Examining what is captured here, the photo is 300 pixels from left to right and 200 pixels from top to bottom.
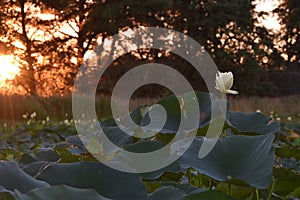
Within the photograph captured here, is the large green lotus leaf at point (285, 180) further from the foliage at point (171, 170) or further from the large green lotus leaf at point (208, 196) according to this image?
the large green lotus leaf at point (208, 196)

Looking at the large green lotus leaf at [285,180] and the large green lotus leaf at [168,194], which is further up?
the large green lotus leaf at [168,194]

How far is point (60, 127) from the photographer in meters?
6.45

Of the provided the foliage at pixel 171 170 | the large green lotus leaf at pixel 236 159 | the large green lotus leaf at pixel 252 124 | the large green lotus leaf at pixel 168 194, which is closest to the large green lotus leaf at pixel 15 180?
the foliage at pixel 171 170

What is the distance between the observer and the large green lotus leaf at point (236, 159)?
2.46 feet

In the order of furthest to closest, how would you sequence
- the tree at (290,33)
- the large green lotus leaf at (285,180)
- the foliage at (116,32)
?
the tree at (290,33) < the foliage at (116,32) < the large green lotus leaf at (285,180)

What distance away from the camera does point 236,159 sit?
2.60ft

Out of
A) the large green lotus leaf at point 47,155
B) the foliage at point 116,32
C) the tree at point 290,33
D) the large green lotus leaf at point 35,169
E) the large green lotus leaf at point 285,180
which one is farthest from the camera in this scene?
the tree at point 290,33

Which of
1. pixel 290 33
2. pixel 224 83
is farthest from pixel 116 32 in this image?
pixel 224 83

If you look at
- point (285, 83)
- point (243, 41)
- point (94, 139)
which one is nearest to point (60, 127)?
point (94, 139)

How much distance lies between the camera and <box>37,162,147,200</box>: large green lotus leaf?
661 mm

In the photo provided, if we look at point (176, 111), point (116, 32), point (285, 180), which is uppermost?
point (116, 32)

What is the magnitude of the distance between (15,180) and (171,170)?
30cm

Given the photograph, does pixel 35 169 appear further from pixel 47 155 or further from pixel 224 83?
pixel 224 83

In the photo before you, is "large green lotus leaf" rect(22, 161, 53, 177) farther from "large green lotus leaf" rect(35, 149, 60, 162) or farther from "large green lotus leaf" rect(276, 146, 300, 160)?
"large green lotus leaf" rect(276, 146, 300, 160)
